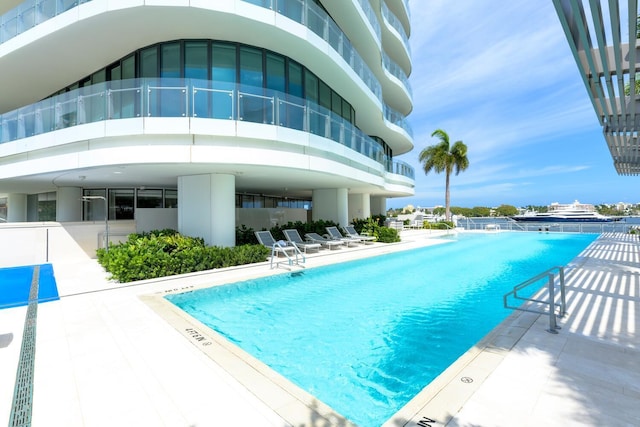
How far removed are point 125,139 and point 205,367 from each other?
346 inches

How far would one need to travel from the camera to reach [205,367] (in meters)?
4.13

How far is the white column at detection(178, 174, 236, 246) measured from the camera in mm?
12328

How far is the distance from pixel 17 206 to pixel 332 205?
21547 mm

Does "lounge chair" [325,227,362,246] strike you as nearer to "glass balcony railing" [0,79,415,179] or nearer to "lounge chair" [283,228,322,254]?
"lounge chair" [283,228,322,254]

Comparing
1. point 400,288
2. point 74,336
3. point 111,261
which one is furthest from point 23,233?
point 400,288

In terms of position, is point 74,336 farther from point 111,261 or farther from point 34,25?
point 34,25

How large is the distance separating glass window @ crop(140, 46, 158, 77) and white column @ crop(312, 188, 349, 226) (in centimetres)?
1198

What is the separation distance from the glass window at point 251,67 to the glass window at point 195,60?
1325mm

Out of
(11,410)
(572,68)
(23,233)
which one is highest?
(572,68)

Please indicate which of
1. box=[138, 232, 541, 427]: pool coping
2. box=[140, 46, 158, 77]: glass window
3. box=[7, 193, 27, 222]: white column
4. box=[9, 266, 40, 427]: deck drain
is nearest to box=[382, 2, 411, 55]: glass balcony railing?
box=[140, 46, 158, 77]: glass window

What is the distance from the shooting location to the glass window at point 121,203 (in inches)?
678

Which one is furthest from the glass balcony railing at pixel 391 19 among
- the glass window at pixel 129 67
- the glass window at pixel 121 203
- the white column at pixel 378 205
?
the glass window at pixel 121 203

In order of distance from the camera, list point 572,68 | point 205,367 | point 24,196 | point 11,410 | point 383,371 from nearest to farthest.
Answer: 1. point 11,410
2. point 205,367
3. point 383,371
4. point 572,68
5. point 24,196

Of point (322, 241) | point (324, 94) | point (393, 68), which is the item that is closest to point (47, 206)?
point (322, 241)
